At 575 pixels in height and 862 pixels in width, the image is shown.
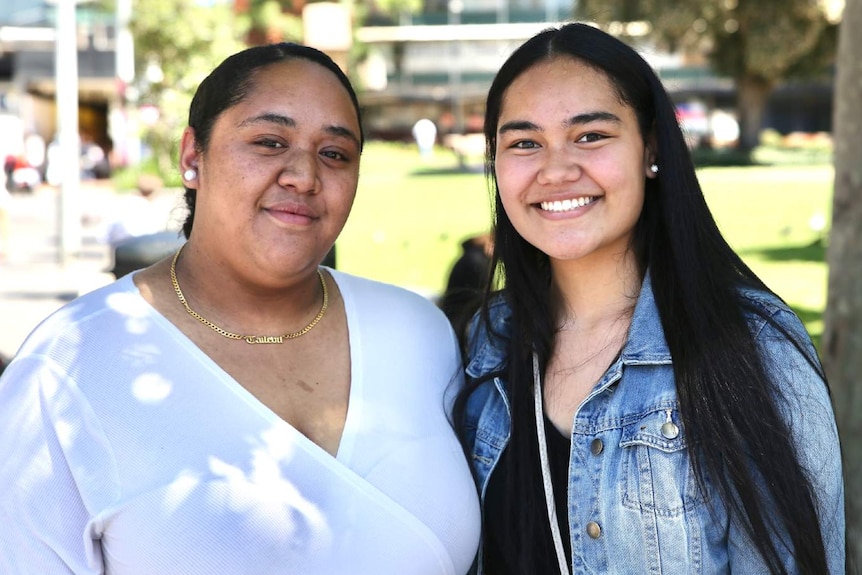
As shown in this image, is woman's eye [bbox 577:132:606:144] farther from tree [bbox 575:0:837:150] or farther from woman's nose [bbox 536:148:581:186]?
tree [bbox 575:0:837:150]

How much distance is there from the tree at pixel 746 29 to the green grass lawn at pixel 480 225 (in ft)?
12.2

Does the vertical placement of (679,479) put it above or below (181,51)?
below

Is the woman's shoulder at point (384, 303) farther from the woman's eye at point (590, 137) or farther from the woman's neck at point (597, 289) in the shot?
the woman's eye at point (590, 137)

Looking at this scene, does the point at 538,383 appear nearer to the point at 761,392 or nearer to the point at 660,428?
the point at 660,428

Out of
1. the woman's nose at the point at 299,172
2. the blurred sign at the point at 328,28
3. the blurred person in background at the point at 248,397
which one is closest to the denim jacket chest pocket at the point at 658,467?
the blurred person in background at the point at 248,397

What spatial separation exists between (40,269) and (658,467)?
1460 cm

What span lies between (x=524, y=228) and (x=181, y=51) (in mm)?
24345

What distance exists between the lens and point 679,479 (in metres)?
2.49

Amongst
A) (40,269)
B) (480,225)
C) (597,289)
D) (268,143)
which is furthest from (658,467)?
(480,225)

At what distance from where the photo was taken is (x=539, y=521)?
2.67 meters

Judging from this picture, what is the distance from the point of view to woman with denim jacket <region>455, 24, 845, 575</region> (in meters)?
2.42

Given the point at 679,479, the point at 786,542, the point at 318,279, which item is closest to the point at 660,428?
the point at 679,479

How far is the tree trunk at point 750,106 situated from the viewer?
3594cm

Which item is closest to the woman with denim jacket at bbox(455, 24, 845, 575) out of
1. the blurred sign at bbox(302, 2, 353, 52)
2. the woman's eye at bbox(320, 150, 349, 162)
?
the woman's eye at bbox(320, 150, 349, 162)
